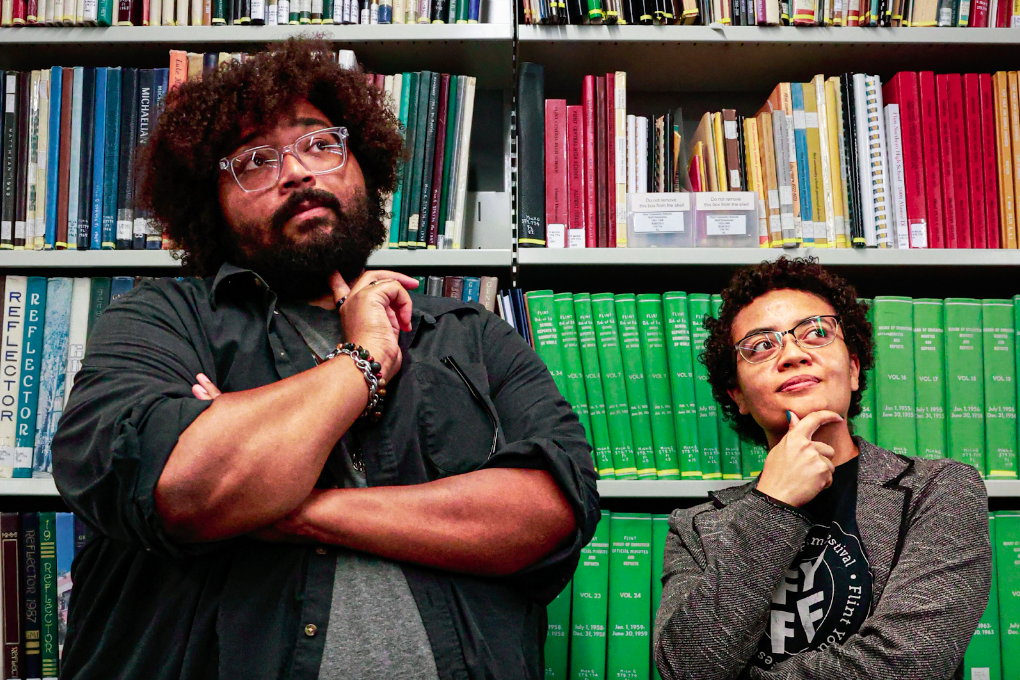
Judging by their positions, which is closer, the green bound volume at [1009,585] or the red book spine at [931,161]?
the green bound volume at [1009,585]

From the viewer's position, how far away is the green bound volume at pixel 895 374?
5.06 ft

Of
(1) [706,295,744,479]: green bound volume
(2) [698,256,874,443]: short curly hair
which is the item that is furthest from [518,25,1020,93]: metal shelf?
(1) [706,295,744,479]: green bound volume

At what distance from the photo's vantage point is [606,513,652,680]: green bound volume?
149 cm

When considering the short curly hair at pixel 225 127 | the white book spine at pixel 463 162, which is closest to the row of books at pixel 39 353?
the short curly hair at pixel 225 127

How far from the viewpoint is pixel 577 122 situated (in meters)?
1.67

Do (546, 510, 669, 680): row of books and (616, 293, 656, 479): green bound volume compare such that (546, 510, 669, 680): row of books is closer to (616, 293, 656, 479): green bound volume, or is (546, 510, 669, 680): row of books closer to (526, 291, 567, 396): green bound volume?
(616, 293, 656, 479): green bound volume

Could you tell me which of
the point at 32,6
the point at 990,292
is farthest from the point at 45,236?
the point at 990,292

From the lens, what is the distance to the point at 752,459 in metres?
1.57

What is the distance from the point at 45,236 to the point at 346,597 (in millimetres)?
1075

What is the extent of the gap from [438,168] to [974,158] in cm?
107

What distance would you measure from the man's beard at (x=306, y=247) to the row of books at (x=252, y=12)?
57 cm

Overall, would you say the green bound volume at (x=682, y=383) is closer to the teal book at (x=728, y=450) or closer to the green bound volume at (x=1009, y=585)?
the teal book at (x=728, y=450)

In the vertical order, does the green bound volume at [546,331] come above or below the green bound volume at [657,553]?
above

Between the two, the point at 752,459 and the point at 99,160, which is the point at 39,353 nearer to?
the point at 99,160
